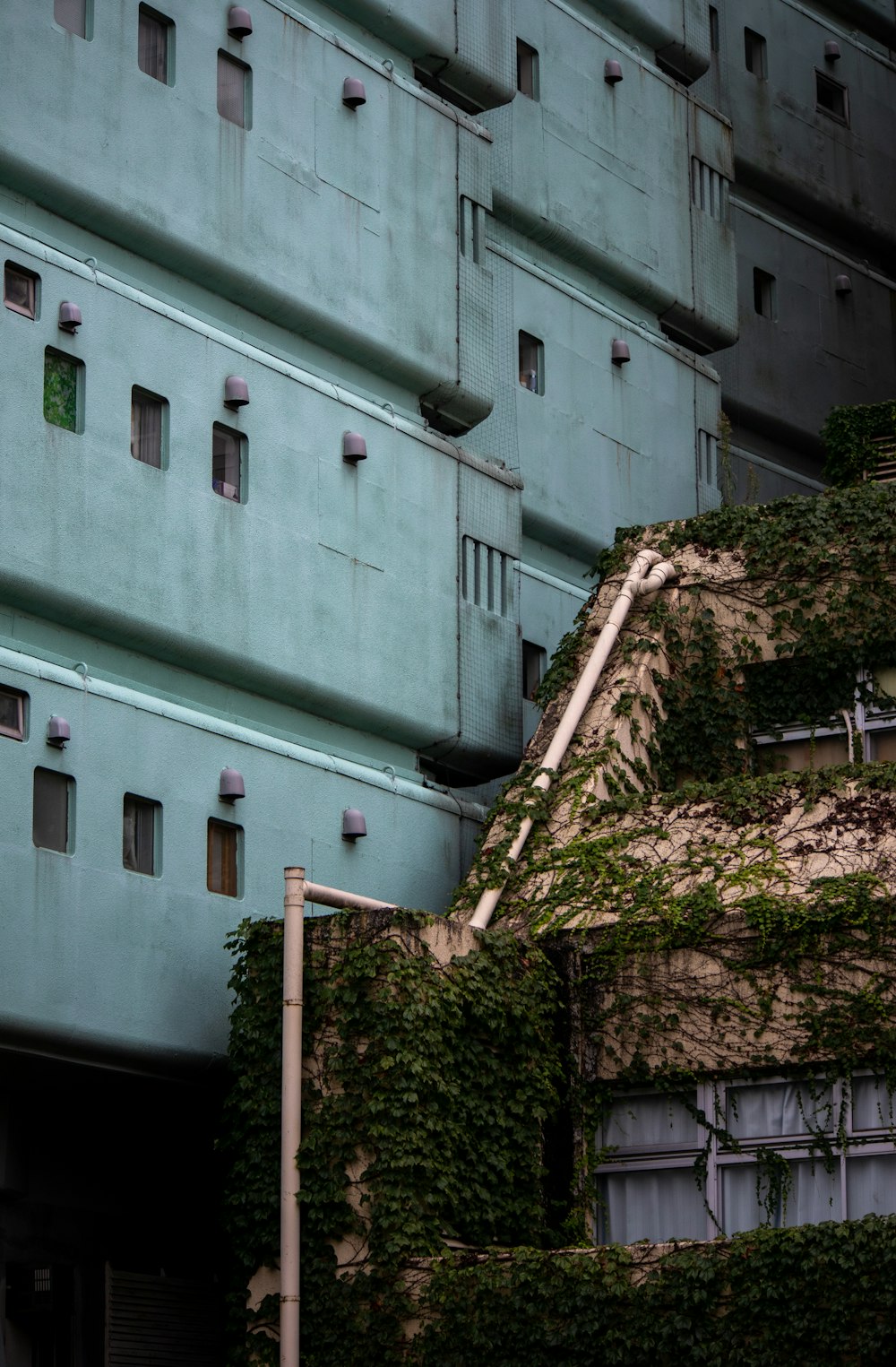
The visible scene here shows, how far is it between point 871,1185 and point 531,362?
13021 millimetres

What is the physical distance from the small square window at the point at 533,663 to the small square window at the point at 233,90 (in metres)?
7.28

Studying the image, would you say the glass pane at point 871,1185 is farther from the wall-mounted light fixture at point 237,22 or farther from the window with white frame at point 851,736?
the wall-mounted light fixture at point 237,22

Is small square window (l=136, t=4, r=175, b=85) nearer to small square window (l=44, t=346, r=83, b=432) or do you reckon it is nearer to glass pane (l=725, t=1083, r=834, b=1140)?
small square window (l=44, t=346, r=83, b=432)

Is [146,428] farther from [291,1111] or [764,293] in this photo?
[764,293]

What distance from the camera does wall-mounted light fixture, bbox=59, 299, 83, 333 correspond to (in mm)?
20344

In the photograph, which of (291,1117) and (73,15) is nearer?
(291,1117)

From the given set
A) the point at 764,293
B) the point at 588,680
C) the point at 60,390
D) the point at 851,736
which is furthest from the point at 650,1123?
the point at 764,293

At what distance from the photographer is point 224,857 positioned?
69.3ft

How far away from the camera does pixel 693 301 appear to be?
104 ft

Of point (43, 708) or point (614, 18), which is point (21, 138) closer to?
point (43, 708)

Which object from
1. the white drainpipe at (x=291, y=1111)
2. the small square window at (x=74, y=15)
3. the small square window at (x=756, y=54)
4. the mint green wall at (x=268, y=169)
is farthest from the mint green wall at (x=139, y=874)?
the small square window at (x=756, y=54)

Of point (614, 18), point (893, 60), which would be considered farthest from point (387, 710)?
point (893, 60)

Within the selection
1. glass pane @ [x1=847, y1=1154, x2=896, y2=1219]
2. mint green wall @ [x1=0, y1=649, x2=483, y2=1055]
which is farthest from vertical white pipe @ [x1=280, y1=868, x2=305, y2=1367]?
glass pane @ [x1=847, y1=1154, x2=896, y2=1219]

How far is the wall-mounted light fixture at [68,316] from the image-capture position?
20344mm
